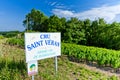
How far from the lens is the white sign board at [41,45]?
18.2 feet

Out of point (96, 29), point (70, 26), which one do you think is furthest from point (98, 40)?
point (70, 26)

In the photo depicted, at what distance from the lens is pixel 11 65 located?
6.62 m

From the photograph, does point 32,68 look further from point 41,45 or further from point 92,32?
point 92,32

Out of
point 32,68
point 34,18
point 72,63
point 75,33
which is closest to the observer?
point 32,68

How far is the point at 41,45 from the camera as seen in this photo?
6.10m

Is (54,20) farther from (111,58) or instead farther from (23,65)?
(23,65)

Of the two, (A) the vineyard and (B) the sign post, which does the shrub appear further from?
(B) the sign post

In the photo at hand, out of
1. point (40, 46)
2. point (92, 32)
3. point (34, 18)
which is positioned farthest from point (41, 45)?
point (34, 18)

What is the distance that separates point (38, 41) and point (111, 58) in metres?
6.15

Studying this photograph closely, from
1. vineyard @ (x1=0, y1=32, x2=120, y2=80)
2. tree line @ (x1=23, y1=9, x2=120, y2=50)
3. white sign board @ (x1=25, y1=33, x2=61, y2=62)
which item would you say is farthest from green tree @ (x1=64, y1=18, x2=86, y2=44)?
white sign board @ (x1=25, y1=33, x2=61, y2=62)

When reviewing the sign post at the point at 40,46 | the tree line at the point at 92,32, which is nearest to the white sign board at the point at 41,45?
the sign post at the point at 40,46

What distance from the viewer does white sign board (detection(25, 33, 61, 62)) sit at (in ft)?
18.2

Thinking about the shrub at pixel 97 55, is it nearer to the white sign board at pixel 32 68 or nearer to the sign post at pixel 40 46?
the sign post at pixel 40 46

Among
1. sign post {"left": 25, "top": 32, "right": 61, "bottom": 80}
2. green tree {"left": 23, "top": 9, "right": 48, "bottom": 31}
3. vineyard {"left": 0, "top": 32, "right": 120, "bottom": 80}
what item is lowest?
vineyard {"left": 0, "top": 32, "right": 120, "bottom": 80}
